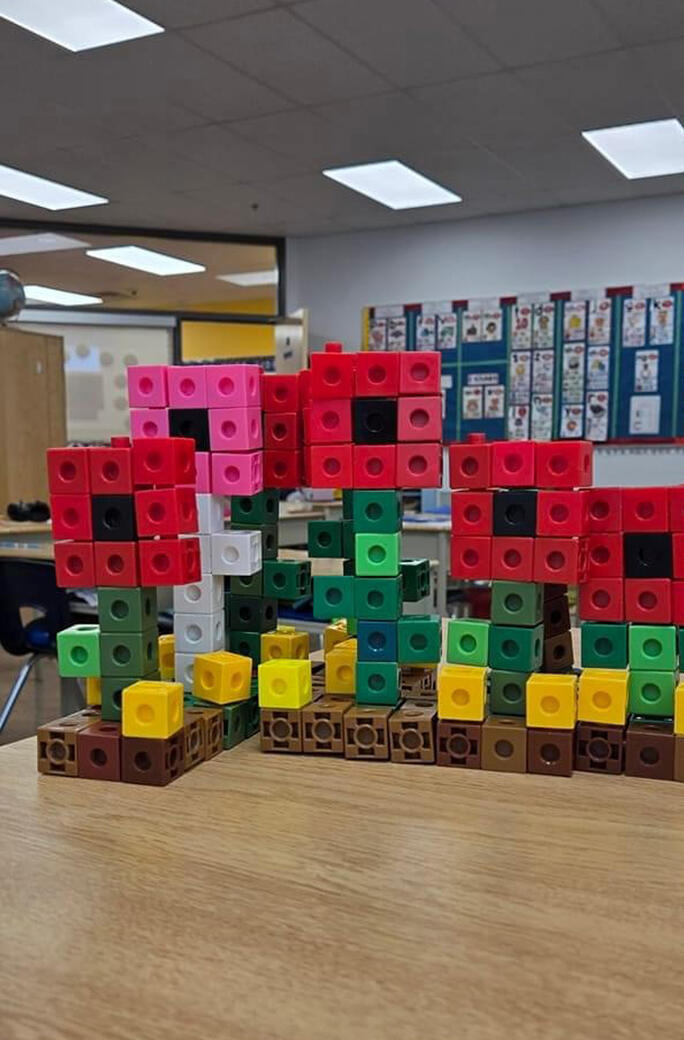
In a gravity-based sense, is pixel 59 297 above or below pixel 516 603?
above

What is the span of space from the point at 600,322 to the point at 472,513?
17.3 feet

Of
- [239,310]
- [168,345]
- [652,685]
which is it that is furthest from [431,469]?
[239,310]

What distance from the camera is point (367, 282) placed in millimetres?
6938

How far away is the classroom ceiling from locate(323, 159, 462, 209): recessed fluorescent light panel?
118mm

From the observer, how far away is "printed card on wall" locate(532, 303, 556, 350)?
20.8 feet

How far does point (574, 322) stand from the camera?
6.24 metres

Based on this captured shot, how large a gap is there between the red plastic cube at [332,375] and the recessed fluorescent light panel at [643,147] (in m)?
3.94

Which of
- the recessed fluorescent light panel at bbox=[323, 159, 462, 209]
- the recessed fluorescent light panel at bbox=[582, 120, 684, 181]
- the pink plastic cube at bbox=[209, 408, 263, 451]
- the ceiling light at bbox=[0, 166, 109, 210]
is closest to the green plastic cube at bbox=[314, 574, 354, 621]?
the pink plastic cube at bbox=[209, 408, 263, 451]

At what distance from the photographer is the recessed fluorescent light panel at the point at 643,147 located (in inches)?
186

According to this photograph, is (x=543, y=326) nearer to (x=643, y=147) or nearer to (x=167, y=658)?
(x=643, y=147)

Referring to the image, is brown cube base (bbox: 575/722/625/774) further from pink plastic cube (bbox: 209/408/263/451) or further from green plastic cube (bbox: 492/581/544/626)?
pink plastic cube (bbox: 209/408/263/451)

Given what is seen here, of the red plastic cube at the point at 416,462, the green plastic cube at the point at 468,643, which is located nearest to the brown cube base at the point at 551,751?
the green plastic cube at the point at 468,643

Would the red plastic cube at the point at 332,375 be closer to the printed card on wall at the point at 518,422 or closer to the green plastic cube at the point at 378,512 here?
the green plastic cube at the point at 378,512

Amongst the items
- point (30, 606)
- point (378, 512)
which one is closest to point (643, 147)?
point (30, 606)
